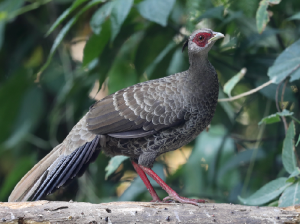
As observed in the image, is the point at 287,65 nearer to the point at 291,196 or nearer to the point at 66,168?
the point at 291,196

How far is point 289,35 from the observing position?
346 cm

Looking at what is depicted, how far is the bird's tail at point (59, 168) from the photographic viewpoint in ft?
8.00

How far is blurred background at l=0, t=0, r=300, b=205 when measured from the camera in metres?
3.11

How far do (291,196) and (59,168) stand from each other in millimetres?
1581

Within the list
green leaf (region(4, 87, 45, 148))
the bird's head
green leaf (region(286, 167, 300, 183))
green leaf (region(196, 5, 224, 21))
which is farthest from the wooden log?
green leaf (region(4, 87, 45, 148))

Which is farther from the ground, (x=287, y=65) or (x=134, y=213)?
(x=287, y=65)

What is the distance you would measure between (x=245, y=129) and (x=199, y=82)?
5.72ft

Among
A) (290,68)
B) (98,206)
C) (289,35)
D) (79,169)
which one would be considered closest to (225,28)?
(289,35)

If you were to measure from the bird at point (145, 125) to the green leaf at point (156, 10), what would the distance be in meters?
0.32

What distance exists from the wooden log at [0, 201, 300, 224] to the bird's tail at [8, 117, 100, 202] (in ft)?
1.66

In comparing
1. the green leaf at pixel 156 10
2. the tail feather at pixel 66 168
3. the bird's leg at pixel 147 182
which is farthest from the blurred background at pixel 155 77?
the tail feather at pixel 66 168

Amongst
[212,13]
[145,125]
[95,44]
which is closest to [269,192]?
[145,125]

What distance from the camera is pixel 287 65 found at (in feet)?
8.70

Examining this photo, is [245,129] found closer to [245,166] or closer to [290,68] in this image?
[245,166]
